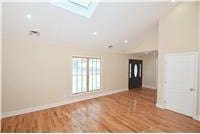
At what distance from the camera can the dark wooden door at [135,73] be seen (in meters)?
7.72

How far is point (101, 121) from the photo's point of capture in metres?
3.40

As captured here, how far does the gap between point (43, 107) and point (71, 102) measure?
3.58 ft

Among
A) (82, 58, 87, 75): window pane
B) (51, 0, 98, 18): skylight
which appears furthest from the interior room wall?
(51, 0, 98, 18): skylight

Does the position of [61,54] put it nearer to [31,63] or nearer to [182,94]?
[31,63]

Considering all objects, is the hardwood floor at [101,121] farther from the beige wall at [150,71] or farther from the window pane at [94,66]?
the beige wall at [150,71]

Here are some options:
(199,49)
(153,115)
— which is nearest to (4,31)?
(153,115)

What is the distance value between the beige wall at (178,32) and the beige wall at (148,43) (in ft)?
2.73

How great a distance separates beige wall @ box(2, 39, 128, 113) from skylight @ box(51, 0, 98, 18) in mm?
1681

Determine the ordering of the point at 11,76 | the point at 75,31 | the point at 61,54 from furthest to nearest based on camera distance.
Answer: the point at 61,54, the point at 75,31, the point at 11,76

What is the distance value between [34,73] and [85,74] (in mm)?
2172

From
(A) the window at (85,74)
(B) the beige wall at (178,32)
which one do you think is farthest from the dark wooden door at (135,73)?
(B) the beige wall at (178,32)

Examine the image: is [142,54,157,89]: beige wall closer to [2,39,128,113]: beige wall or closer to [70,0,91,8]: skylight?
[2,39,128,113]: beige wall

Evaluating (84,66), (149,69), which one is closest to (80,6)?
(84,66)

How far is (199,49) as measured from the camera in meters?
3.53
